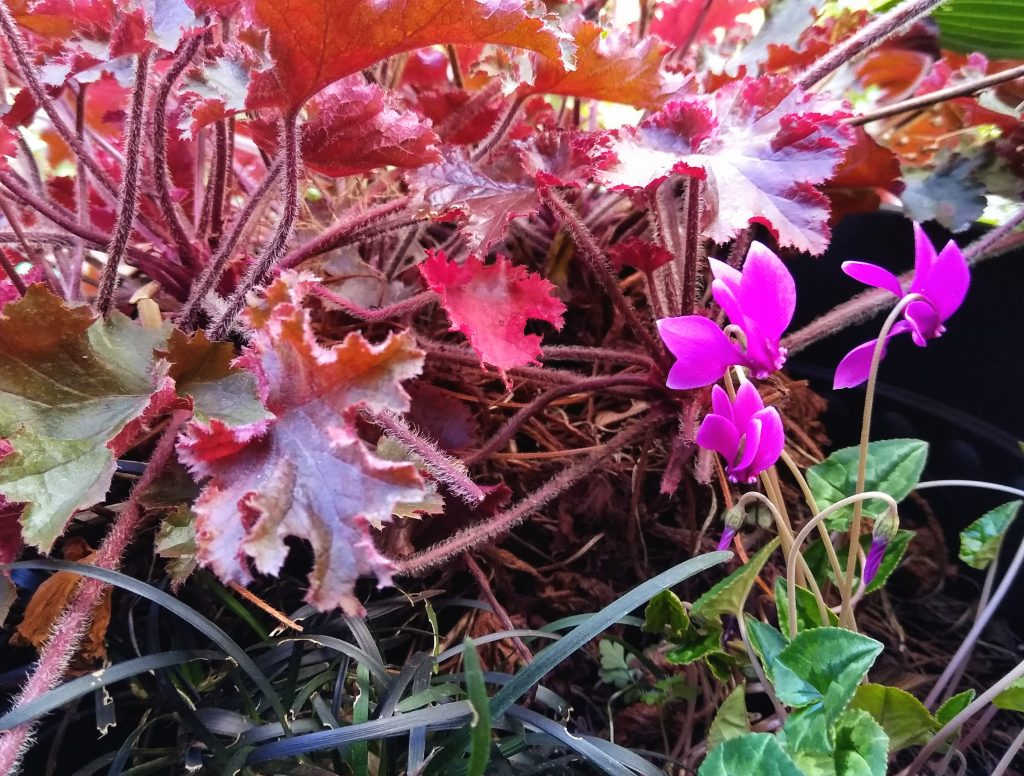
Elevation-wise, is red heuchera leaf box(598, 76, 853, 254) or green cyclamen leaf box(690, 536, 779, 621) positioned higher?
red heuchera leaf box(598, 76, 853, 254)

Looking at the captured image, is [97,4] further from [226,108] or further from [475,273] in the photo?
[475,273]

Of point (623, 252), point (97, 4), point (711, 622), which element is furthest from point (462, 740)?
point (97, 4)

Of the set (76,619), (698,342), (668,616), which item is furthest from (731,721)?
(76,619)

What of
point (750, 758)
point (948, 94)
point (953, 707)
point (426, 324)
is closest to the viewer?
point (750, 758)

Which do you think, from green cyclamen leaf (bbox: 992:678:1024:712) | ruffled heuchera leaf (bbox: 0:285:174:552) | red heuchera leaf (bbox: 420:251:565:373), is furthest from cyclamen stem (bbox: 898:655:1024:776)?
ruffled heuchera leaf (bbox: 0:285:174:552)

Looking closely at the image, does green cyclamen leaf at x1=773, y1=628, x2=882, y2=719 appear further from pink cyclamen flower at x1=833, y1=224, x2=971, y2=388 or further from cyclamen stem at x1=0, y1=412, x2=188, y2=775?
cyclamen stem at x1=0, y1=412, x2=188, y2=775

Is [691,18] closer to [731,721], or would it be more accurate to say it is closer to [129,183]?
[129,183]
